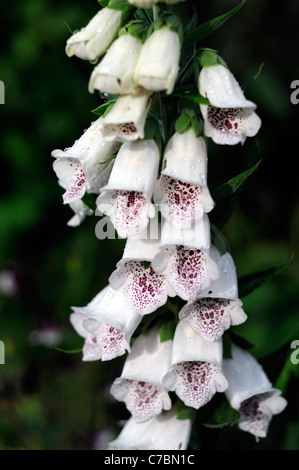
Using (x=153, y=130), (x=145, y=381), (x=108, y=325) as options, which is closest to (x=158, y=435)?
(x=145, y=381)

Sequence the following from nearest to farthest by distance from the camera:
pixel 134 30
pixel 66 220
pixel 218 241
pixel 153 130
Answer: pixel 134 30 < pixel 153 130 < pixel 218 241 < pixel 66 220

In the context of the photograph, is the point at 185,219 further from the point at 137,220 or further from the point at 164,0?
the point at 164,0

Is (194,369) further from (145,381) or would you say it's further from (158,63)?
(158,63)

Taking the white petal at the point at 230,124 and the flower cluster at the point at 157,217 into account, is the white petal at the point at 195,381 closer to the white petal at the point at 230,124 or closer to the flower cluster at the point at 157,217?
the flower cluster at the point at 157,217

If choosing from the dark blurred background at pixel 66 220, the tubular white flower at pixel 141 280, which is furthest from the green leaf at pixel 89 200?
the dark blurred background at pixel 66 220

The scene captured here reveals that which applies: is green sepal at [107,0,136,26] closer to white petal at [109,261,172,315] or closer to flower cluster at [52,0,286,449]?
flower cluster at [52,0,286,449]
